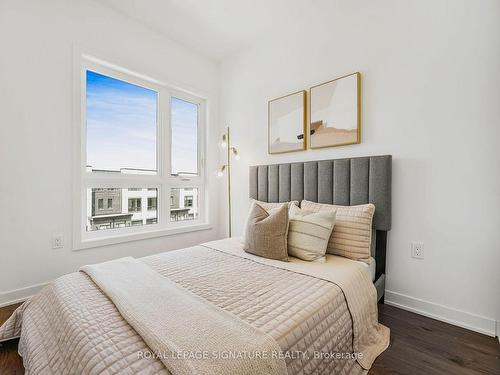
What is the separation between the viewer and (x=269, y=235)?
5.95 feet

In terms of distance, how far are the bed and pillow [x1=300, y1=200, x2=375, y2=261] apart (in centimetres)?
10

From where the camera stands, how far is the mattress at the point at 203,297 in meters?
0.83

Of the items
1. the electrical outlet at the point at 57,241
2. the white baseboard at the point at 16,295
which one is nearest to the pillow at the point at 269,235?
the electrical outlet at the point at 57,241

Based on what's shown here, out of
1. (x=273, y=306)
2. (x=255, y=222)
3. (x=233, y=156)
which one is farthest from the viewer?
(x=233, y=156)

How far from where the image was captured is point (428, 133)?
180 centimetres

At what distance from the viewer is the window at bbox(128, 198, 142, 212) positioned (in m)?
2.68

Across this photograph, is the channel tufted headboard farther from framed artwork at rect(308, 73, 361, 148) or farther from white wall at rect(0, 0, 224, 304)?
white wall at rect(0, 0, 224, 304)

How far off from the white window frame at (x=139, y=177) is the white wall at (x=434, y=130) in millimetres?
1700

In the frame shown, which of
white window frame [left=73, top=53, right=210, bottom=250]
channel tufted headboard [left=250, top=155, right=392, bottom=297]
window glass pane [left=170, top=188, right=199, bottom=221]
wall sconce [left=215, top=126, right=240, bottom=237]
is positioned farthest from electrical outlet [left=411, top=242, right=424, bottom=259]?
window glass pane [left=170, top=188, right=199, bottom=221]

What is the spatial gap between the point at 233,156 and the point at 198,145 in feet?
1.66

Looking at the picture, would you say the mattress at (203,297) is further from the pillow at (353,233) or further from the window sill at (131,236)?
the window sill at (131,236)

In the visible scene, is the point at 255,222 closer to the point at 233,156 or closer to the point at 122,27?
the point at 233,156

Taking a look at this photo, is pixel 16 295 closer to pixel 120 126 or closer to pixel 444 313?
pixel 120 126

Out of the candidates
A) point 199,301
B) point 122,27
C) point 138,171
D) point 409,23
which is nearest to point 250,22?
point 122,27
